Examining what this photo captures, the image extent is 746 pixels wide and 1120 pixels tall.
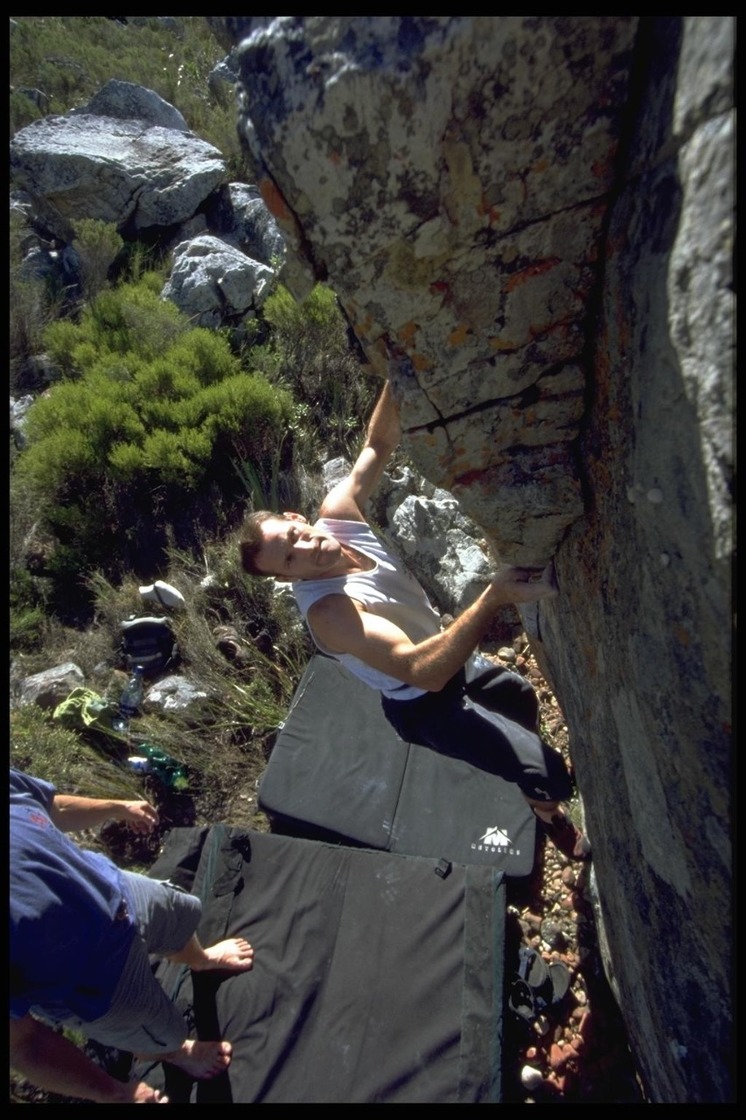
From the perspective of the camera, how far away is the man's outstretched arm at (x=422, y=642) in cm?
180

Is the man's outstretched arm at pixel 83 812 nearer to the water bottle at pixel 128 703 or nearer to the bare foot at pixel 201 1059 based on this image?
the bare foot at pixel 201 1059

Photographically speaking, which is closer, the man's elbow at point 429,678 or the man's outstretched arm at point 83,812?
the man's elbow at point 429,678

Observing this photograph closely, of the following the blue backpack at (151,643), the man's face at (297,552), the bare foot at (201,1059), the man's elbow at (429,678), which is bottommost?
the bare foot at (201,1059)

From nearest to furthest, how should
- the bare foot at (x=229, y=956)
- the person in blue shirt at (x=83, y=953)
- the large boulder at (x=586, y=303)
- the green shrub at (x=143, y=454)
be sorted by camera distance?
the large boulder at (x=586, y=303)
the person in blue shirt at (x=83, y=953)
the bare foot at (x=229, y=956)
the green shrub at (x=143, y=454)

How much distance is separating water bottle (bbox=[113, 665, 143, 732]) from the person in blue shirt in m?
1.34

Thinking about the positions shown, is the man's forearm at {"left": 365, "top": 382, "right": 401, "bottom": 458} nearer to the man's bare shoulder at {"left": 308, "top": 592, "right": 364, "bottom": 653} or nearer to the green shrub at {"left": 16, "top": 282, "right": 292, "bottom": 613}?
the man's bare shoulder at {"left": 308, "top": 592, "right": 364, "bottom": 653}

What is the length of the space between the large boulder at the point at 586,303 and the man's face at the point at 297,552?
79 cm

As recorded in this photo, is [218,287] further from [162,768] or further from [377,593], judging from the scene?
[377,593]

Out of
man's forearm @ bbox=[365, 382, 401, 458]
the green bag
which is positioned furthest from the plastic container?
man's forearm @ bbox=[365, 382, 401, 458]

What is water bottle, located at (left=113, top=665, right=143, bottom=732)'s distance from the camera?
3804 millimetres

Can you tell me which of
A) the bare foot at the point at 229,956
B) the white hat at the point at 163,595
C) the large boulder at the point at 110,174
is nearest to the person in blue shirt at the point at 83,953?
the bare foot at the point at 229,956

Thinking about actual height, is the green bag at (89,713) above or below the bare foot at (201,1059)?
above

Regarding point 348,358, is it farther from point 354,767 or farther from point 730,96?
point 730,96

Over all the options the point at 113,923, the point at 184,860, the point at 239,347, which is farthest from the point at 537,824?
the point at 239,347
